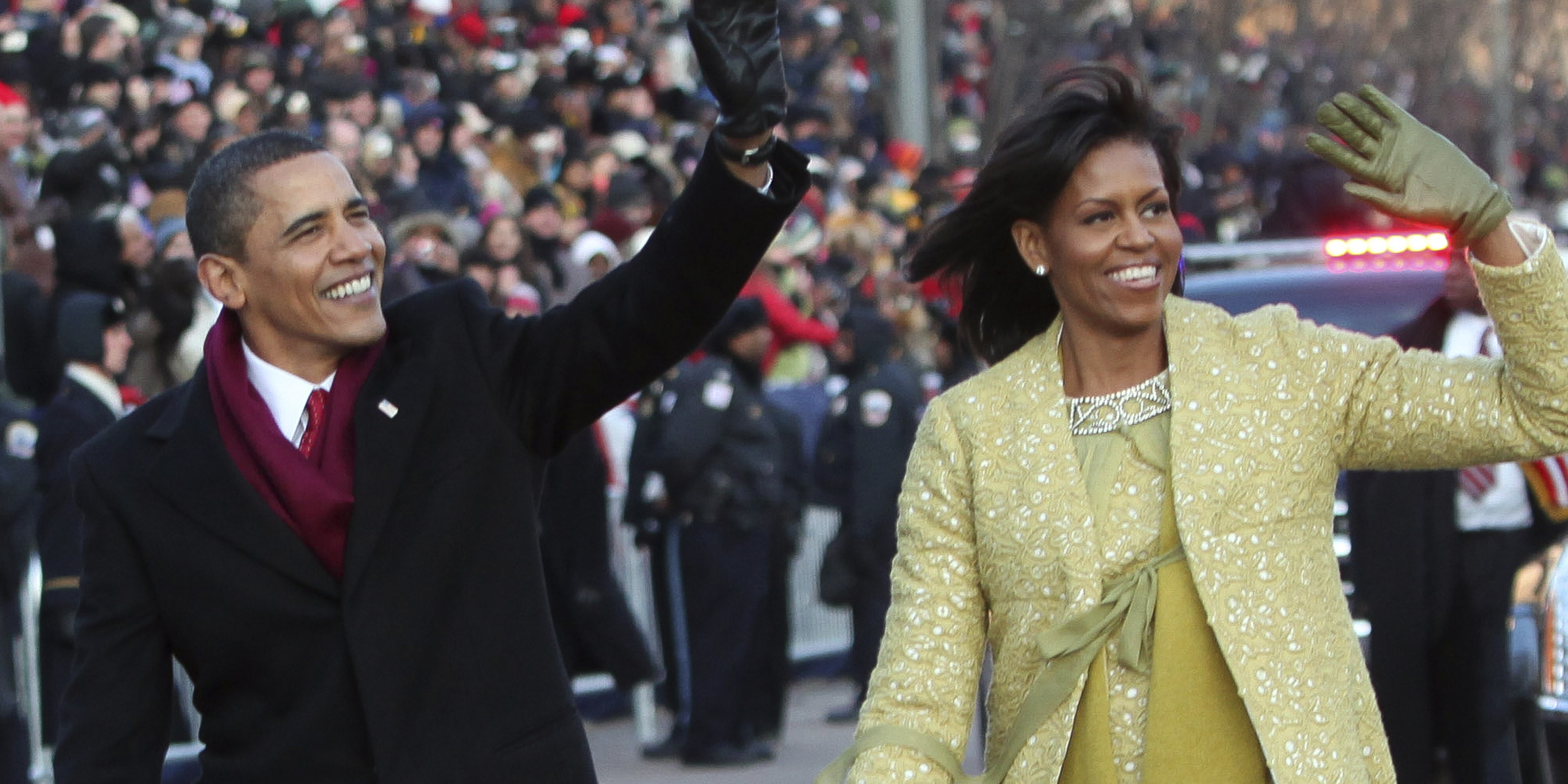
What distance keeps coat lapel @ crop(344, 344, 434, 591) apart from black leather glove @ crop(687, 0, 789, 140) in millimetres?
709

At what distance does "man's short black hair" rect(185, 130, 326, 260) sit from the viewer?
3846 millimetres

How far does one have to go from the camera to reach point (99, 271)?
11.2 m

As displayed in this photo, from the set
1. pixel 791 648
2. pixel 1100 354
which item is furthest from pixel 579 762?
pixel 791 648

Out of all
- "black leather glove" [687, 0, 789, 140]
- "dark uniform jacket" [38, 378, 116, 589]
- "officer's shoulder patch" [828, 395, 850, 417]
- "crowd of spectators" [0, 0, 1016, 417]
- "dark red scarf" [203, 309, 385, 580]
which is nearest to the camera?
"black leather glove" [687, 0, 789, 140]

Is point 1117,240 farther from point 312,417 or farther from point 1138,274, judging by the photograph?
point 312,417

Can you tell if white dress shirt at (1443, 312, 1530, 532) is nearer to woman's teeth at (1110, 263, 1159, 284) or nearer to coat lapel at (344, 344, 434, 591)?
woman's teeth at (1110, 263, 1159, 284)

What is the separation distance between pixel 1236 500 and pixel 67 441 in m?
6.02

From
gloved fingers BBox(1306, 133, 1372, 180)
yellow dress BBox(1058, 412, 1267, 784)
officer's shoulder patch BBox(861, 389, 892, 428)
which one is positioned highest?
gloved fingers BBox(1306, 133, 1372, 180)

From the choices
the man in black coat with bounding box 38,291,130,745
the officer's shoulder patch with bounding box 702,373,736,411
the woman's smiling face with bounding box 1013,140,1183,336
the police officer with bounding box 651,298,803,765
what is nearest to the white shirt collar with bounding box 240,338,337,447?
the woman's smiling face with bounding box 1013,140,1183,336

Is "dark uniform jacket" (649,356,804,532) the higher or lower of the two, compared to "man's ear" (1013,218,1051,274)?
lower

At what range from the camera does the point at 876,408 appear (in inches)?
446

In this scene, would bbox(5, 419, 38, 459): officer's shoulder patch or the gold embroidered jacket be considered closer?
the gold embroidered jacket

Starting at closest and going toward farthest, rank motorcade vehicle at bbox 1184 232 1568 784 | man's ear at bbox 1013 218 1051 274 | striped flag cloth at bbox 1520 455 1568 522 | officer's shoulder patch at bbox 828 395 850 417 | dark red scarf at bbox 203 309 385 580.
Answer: dark red scarf at bbox 203 309 385 580 → man's ear at bbox 1013 218 1051 274 → striped flag cloth at bbox 1520 455 1568 522 → motorcade vehicle at bbox 1184 232 1568 784 → officer's shoulder patch at bbox 828 395 850 417

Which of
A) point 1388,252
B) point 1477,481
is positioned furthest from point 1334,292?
point 1477,481
